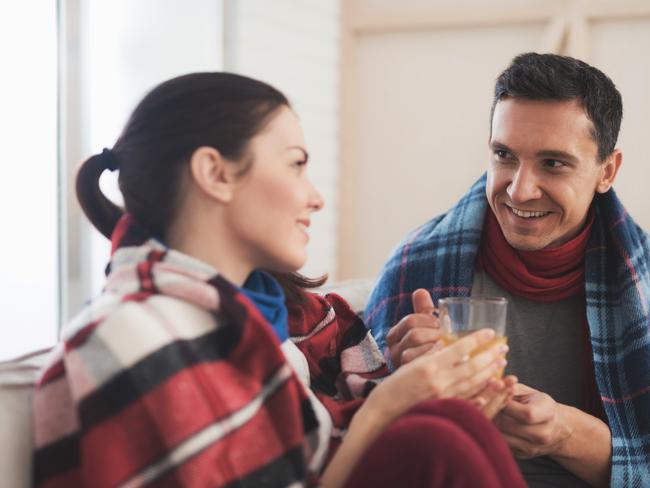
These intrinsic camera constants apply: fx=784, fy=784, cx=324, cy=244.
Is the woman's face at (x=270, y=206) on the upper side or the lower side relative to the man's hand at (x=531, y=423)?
upper

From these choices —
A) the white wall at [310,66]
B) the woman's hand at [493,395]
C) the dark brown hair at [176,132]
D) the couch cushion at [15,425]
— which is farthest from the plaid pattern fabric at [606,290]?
the white wall at [310,66]

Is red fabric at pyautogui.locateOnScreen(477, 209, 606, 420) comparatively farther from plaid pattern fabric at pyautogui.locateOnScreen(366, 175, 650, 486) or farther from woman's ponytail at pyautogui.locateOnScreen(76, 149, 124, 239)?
woman's ponytail at pyautogui.locateOnScreen(76, 149, 124, 239)

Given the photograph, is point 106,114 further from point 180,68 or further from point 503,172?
point 503,172

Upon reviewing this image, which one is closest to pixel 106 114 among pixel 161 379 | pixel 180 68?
pixel 180 68

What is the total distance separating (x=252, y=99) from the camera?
118 centimetres

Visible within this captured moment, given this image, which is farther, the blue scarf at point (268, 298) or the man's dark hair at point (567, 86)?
the man's dark hair at point (567, 86)

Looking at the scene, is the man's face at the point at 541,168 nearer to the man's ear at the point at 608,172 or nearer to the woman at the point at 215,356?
the man's ear at the point at 608,172

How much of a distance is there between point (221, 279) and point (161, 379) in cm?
19

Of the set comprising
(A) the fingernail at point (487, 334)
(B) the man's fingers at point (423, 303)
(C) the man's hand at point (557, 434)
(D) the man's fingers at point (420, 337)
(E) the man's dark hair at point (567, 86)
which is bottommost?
(C) the man's hand at point (557, 434)

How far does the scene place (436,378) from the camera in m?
1.14

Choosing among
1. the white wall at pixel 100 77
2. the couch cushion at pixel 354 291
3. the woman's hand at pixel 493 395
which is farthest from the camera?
the white wall at pixel 100 77

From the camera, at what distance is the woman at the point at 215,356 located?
950 mm

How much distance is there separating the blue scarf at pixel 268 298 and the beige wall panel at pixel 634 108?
2.77 metres

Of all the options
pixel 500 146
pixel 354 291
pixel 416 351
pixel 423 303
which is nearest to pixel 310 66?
pixel 354 291
